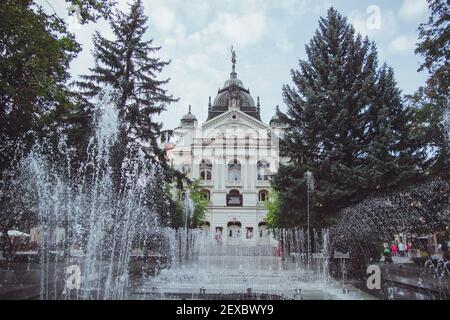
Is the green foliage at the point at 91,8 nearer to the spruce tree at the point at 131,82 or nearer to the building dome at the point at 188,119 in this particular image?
the spruce tree at the point at 131,82

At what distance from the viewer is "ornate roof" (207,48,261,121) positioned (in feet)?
161

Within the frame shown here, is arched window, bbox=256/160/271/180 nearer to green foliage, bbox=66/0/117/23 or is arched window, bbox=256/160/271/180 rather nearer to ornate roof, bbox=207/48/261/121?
ornate roof, bbox=207/48/261/121

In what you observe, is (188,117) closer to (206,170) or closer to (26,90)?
(206,170)

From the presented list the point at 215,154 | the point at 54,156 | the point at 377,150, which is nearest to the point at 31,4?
the point at 54,156

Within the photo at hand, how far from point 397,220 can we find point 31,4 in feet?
49.0

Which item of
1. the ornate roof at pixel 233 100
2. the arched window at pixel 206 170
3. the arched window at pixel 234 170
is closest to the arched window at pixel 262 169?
the arched window at pixel 234 170

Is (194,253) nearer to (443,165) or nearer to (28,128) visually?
(28,128)

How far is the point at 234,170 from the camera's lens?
45.8 metres

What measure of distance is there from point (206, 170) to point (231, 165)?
125 inches

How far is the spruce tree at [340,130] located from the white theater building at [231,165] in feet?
90.2

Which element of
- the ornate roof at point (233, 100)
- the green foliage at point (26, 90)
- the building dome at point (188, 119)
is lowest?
the green foliage at point (26, 90)

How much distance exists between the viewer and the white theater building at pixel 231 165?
4388 cm

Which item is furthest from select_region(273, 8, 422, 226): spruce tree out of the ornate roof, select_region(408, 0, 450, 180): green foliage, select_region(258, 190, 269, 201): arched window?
the ornate roof

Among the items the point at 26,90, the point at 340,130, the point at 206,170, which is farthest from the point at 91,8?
the point at 206,170
